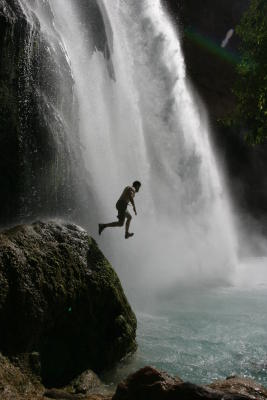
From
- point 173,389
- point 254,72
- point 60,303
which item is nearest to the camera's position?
point 173,389

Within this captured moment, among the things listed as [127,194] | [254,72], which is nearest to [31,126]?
[127,194]

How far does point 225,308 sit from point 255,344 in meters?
3.00

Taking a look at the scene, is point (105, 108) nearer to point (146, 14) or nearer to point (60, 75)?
point (60, 75)

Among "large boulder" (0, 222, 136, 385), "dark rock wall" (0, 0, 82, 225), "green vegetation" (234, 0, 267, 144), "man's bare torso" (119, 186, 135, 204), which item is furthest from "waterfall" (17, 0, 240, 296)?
"green vegetation" (234, 0, 267, 144)

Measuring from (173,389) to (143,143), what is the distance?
14.1 m

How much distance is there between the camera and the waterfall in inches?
498

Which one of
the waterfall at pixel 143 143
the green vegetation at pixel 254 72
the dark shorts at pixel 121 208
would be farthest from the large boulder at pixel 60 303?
the waterfall at pixel 143 143

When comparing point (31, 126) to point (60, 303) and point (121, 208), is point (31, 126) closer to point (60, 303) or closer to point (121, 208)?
point (121, 208)

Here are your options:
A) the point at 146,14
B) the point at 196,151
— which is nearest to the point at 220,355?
the point at 196,151

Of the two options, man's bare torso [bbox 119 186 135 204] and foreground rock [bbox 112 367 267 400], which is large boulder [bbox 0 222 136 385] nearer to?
foreground rock [bbox 112 367 267 400]

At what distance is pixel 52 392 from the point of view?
3.87 metres

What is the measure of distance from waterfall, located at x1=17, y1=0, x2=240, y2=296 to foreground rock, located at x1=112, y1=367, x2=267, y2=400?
664 centimetres

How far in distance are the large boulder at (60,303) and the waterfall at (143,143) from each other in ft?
14.7

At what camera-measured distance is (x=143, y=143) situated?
54.8 feet
